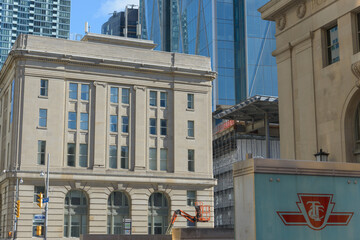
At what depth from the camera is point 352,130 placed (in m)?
24.8

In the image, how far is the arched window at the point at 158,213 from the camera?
2405 inches

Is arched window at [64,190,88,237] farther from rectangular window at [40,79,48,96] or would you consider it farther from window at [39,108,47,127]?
rectangular window at [40,79,48,96]

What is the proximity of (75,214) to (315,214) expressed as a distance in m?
44.3

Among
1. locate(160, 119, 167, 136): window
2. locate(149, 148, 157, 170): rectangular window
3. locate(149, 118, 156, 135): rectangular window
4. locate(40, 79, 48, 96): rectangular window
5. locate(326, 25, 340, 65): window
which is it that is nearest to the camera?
locate(326, 25, 340, 65): window

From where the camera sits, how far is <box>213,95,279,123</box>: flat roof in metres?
66.5

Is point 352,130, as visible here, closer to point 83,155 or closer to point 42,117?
point 83,155

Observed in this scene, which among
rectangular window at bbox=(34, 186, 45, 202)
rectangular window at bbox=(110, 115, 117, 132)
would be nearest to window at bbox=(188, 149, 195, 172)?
rectangular window at bbox=(110, 115, 117, 132)

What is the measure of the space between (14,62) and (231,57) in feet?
189

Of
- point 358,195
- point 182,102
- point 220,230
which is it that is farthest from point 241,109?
point 358,195

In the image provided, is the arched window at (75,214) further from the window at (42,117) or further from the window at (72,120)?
the window at (42,117)

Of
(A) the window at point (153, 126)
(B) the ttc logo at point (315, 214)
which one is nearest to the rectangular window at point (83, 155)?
(A) the window at point (153, 126)

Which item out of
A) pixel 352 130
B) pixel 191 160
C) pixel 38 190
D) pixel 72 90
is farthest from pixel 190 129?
pixel 352 130

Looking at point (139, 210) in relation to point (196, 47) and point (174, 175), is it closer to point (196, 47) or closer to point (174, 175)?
point (174, 175)

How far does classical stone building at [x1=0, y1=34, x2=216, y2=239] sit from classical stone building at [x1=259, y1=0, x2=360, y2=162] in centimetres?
3309
